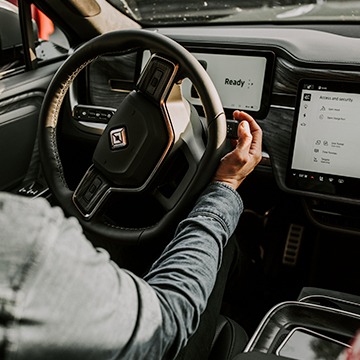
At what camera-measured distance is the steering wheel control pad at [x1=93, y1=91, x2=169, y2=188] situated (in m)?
1.21

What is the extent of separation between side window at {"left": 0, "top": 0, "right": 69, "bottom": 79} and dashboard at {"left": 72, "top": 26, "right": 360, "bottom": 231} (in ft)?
0.83

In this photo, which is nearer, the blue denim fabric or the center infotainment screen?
the blue denim fabric

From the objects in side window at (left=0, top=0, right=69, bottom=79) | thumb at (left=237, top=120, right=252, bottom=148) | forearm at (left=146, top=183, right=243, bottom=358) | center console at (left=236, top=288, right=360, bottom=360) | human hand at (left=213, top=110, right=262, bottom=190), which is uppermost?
side window at (left=0, top=0, right=69, bottom=79)

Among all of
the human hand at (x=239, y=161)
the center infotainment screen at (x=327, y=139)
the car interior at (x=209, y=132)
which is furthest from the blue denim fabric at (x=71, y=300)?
the center infotainment screen at (x=327, y=139)

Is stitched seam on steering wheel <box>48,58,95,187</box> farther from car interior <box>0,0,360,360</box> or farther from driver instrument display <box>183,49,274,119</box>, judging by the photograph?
driver instrument display <box>183,49,274,119</box>

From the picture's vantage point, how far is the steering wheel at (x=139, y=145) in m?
1.15

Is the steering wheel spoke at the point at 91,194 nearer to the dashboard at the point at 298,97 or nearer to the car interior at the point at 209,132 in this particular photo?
the car interior at the point at 209,132

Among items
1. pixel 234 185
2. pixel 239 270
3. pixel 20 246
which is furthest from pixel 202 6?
pixel 20 246

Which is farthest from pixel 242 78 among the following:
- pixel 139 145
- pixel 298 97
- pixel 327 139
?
pixel 139 145

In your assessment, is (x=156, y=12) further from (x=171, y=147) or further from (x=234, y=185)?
(x=234, y=185)

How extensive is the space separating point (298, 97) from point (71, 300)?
Result: 3.01ft

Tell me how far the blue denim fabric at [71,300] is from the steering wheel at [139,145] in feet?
1.15

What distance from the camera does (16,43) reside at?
1.70m

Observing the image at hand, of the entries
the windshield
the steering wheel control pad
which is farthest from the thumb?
the windshield
